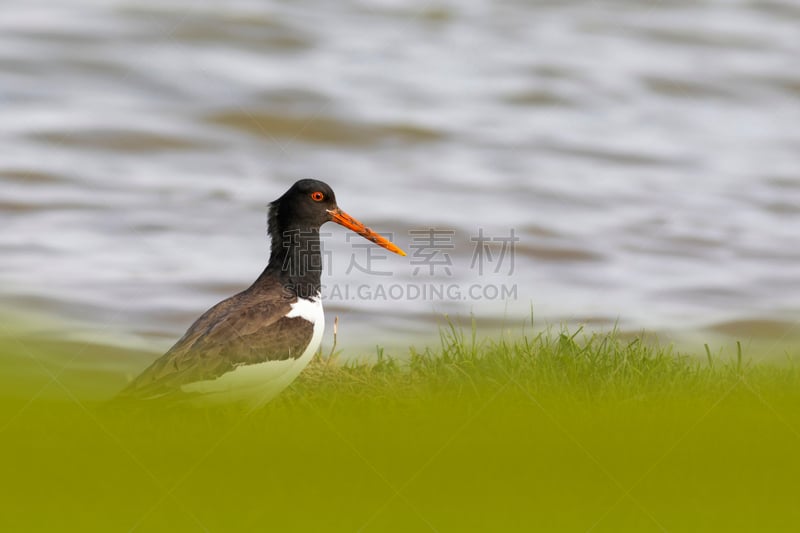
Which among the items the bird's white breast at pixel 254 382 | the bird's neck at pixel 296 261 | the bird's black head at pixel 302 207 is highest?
the bird's black head at pixel 302 207

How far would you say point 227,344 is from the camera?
23.0 ft

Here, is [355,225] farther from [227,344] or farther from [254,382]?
[254,382]

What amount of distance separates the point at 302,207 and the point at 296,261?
0.47 meters

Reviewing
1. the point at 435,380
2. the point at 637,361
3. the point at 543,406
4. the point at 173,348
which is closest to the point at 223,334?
the point at 173,348

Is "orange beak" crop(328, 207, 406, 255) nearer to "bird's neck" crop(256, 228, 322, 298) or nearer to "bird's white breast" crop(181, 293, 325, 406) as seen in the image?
"bird's neck" crop(256, 228, 322, 298)

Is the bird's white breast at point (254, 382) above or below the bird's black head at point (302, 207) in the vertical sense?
below

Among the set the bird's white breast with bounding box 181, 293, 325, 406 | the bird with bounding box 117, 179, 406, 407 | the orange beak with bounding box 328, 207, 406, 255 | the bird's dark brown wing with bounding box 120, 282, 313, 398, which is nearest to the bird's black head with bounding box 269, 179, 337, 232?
the bird with bounding box 117, 179, 406, 407

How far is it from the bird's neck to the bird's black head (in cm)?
4

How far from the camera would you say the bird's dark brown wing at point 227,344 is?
6.77 m

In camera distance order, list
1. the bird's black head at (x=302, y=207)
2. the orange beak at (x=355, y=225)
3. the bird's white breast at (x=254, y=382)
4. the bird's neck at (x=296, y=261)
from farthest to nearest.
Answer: the orange beak at (x=355, y=225) < the bird's black head at (x=302, y=207) < the bird's neck at (x=296, y=261) < the bird's white breast at (x=254, y=382)

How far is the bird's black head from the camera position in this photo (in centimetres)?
790

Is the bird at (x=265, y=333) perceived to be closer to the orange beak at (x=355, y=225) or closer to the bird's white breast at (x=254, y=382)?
the bird's white breast at (x=254, y=382)

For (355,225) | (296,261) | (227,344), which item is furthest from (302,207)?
(227,344)

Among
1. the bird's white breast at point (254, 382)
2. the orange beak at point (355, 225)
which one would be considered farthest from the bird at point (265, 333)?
the orange beak at point (355, 225)
